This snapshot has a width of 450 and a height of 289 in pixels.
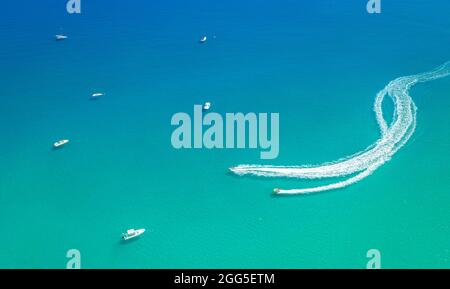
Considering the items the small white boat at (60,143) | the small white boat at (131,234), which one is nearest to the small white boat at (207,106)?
the small white boat at (60,143)

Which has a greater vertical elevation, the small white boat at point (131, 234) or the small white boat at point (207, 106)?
the small white boat at point (207, 106)

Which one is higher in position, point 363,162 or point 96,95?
point 96,95

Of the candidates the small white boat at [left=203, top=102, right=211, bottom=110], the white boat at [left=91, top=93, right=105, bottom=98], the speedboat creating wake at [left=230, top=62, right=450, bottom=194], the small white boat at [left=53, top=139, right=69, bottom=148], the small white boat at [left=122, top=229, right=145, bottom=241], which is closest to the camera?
the small white boat at [left=122, top=229, right=145, bottom=241]

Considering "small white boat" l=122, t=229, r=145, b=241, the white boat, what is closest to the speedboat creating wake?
"small white boat" l=122, t=229, r=145, b=241

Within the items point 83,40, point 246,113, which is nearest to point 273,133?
point 246,113

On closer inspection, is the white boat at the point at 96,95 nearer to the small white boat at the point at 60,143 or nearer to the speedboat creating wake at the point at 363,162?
the small white boat at the point at 60,143

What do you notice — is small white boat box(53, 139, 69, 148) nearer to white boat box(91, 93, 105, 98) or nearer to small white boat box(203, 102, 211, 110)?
white boat box(91, 93, 105, 98)

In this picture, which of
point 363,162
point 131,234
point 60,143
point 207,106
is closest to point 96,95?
point 60,143

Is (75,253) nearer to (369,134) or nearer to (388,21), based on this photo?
(369,134)

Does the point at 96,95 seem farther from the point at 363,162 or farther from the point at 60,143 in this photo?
the point at 363,162
